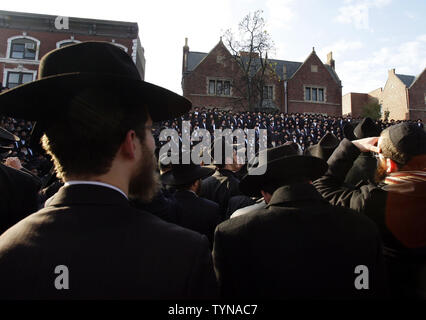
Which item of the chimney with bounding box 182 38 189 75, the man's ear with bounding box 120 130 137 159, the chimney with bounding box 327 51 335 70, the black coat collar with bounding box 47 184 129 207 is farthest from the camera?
the chimney with bounding box 327 51 335 70

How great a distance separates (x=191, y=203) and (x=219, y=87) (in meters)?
31.2

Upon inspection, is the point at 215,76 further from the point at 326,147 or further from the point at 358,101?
the point at 358,101

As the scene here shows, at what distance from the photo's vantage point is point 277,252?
1.54 m

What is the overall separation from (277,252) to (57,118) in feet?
4.16

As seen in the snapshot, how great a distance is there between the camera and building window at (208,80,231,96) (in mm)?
32438

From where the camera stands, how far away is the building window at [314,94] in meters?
34.8

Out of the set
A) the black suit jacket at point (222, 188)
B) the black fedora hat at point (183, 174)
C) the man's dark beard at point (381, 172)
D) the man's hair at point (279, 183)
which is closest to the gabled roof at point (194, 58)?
the black suit jacket at point (222, 188)

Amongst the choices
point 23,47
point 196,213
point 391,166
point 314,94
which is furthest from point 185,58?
point 391,166

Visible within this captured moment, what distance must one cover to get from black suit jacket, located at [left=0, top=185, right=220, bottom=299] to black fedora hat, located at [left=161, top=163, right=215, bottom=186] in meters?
2.16

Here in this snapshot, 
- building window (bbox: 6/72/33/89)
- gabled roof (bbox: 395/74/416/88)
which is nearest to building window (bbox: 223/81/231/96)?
building window (bbox: 6/72/33/89)

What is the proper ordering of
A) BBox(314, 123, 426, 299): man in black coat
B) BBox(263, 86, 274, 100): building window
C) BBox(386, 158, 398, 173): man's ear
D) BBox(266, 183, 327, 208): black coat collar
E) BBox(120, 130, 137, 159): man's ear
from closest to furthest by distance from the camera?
BBox(120, 130, 137, 159): man's ear
BBox(266, 183, 327, 208): black coat collar
BBox(314, 123, 426, 299): man in black coat
BBox(386, 158, 398, 173): man's ear
BBox(263, 86, 274, 100): building window

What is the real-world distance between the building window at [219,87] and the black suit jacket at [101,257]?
32421 mm

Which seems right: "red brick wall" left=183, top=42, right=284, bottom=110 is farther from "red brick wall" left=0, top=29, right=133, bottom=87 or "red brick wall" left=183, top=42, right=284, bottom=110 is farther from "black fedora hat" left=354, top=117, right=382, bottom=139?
"black fedora hat" left=354, top=117, right=382, bottom=139
